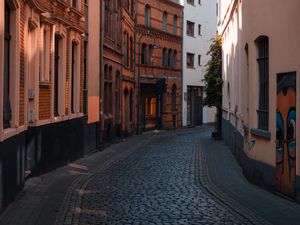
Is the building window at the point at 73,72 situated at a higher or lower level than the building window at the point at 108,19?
lower

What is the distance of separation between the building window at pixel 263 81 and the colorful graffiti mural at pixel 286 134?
124 cm

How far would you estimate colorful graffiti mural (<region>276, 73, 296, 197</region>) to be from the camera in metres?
10.1

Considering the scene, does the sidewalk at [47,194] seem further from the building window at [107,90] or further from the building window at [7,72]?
the building window at [107,90]

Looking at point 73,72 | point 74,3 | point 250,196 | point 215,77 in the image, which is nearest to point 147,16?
point 215,77

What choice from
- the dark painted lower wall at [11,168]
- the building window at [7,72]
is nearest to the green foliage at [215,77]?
the dark painted lower wall at [11,168]

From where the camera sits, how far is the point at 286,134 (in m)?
10.6

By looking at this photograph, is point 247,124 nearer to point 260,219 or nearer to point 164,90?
point 260,219

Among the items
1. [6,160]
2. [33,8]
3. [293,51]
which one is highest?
[33,8]

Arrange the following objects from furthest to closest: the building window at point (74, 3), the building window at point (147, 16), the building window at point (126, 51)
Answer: the building window at point (147, 16) → the building window at point (126, 51) → the building window at point (74, 3)

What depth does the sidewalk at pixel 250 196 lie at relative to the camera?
29.8 feet

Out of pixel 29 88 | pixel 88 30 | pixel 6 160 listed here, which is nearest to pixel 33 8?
pixel 29 88

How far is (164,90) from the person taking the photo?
1508 inches

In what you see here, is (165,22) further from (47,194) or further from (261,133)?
(47,194)

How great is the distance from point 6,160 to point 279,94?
17.7ft
